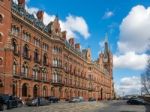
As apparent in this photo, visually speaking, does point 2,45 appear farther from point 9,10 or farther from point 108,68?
point 108,68

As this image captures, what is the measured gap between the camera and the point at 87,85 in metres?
117

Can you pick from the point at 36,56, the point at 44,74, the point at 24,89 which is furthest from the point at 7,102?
the point at 44,74

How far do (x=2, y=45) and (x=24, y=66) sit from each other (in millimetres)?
11364

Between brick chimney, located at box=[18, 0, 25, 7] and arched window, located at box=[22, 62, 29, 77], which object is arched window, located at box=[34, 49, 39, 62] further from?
brick chimney, located at box=[18, 0, 25, 7]

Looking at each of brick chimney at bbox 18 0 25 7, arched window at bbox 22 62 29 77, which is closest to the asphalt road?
arched window at bbox 22 62 29 77

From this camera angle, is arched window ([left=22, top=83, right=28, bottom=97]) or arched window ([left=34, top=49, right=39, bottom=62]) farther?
arched window ([left=34, top=49, right=39, bottom=62])

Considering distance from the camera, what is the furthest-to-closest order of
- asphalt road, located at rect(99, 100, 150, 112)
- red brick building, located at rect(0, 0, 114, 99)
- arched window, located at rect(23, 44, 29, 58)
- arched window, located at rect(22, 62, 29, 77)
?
arched window, located at rect(23, 44, 29, 58), arched window, located at rect(22, 62, 29, 77), red brick building, located at rect(0, 0, 114, 99), asphalt road, located at rect(99, 100, 150, 112)

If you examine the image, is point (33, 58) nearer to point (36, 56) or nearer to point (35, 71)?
point (36, 56)

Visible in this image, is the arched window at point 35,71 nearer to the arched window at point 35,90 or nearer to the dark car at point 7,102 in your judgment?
the arched window at point 35,90

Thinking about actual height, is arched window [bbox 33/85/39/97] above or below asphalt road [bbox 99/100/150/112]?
above

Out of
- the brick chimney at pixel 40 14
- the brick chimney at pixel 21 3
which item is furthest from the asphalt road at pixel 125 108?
the brick chimney at pixel 40 14

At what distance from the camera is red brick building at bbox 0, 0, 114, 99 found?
54.6 metres

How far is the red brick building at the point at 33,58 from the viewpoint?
5456 centimetres

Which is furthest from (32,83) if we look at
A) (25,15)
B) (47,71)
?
(25,15)
